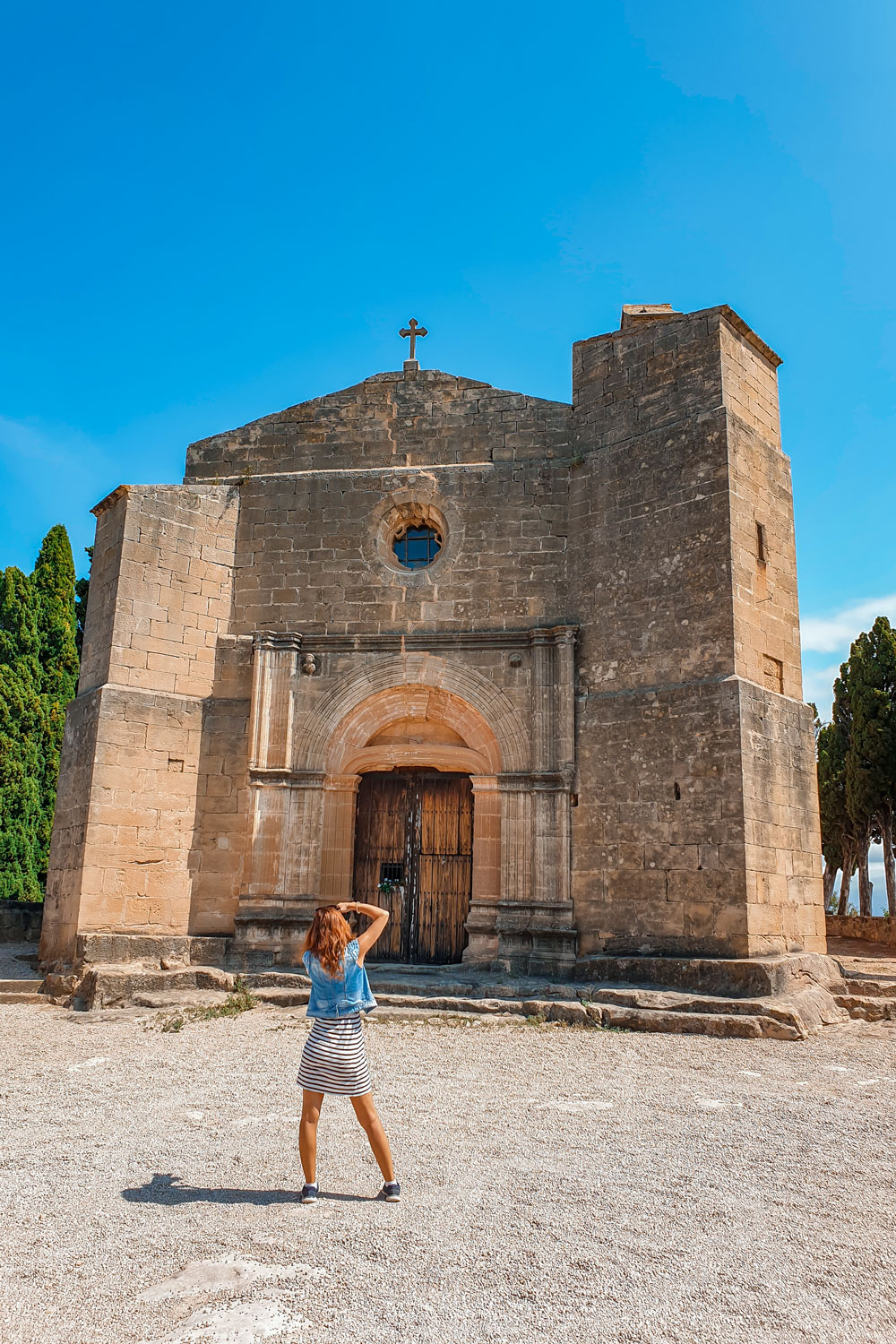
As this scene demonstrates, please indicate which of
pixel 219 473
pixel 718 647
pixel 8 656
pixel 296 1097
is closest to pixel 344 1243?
pixel 296 1097

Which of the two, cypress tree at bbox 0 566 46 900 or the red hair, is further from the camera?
cypress tree at bbox 0 566 46 900

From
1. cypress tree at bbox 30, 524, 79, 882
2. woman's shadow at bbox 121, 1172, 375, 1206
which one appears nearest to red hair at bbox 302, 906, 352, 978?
woman's shadow at bbox 121, 1172, 375, 1206

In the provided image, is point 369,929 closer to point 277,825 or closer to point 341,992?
point 341,992

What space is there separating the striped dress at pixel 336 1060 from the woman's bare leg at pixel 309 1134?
2.4 inches

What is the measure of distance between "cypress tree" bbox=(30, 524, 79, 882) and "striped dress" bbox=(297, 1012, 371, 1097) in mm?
15524

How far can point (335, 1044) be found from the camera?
4125mm

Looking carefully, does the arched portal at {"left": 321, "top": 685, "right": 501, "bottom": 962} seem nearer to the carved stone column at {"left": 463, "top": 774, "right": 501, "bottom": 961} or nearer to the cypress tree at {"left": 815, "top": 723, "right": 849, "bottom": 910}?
the carved stone column at {"left": 463, "top": 774, "right": 501, "bottom": 961}

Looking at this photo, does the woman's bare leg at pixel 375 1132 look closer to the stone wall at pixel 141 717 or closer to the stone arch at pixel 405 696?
the stone arch at pixel 405 696

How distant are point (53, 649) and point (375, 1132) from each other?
55.5 ft

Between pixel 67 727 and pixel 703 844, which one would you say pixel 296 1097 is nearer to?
pixel 703 844

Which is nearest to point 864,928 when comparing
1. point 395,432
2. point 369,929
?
point 395,432

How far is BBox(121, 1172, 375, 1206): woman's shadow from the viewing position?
4062mm

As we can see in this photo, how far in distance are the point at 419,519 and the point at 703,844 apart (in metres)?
5.20

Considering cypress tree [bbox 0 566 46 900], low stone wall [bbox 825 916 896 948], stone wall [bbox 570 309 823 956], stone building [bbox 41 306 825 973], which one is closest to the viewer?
stone wall [bbox 570 309 823 956]
